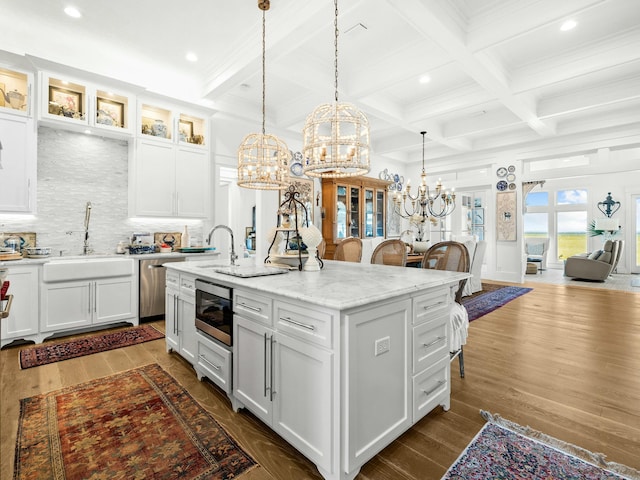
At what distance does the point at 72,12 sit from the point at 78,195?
1950 mm

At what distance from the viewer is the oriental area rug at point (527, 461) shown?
1.52 m

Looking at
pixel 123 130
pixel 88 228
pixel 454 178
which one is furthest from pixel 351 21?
pixel 454 178

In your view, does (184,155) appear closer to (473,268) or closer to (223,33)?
(223,33)

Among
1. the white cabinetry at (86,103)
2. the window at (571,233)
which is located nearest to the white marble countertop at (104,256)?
the white cabinetry at (86,103)

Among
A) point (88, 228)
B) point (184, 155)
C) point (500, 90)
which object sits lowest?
point (88, 228)

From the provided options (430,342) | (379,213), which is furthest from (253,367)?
(379,213)

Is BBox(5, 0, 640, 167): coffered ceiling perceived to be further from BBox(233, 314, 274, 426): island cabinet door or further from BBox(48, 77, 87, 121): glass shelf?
BBox(233, 314, 274, 426): island cabinet door

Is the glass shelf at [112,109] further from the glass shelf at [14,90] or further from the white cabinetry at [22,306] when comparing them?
the white cabinetry at [22,306]

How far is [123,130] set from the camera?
4.01 m

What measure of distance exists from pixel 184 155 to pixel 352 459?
4.27 m

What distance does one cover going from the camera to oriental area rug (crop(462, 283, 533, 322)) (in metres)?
4.62

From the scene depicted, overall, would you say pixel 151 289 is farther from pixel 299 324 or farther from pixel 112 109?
pixel 299 324

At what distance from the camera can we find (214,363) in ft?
7.22

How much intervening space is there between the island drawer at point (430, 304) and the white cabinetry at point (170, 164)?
370cm
